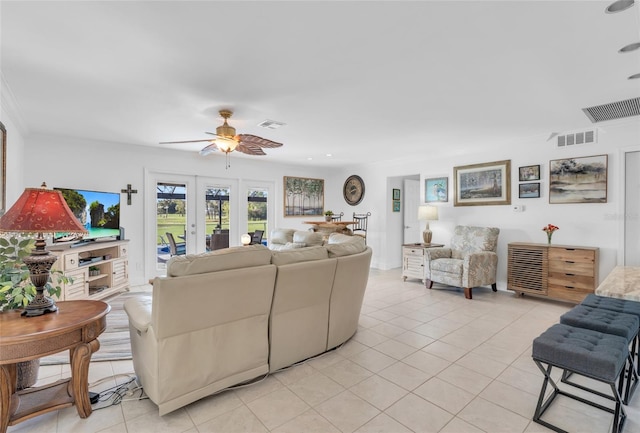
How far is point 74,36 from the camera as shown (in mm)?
2025

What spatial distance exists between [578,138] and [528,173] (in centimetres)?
75

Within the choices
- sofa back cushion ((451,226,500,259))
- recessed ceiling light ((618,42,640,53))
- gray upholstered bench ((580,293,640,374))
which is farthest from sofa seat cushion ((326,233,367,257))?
sofa back cushion ((451,226,500,259))

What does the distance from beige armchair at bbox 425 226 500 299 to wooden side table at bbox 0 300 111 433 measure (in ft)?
14.8

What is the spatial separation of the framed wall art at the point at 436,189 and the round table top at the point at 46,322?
216 inches

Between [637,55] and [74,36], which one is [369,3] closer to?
[74,36]

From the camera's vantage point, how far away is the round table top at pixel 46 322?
1.61 metres

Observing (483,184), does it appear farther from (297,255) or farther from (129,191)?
(129,191)

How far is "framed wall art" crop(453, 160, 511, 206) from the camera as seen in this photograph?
5.09 m

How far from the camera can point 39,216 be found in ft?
6.07

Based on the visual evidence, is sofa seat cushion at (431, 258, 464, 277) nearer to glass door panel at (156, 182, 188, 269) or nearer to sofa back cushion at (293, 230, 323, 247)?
sofa back cushion at (293, 230, 323, 247)

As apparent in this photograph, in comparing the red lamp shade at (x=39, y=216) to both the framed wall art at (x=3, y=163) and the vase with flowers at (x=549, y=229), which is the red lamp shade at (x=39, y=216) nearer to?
the framed wall art at (x=3, y=163)

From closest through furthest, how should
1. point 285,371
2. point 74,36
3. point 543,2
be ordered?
point 543,2 → point 74,36 → point 285,371

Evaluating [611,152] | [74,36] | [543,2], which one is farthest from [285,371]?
[611,152]

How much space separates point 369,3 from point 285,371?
2632 millimetres
